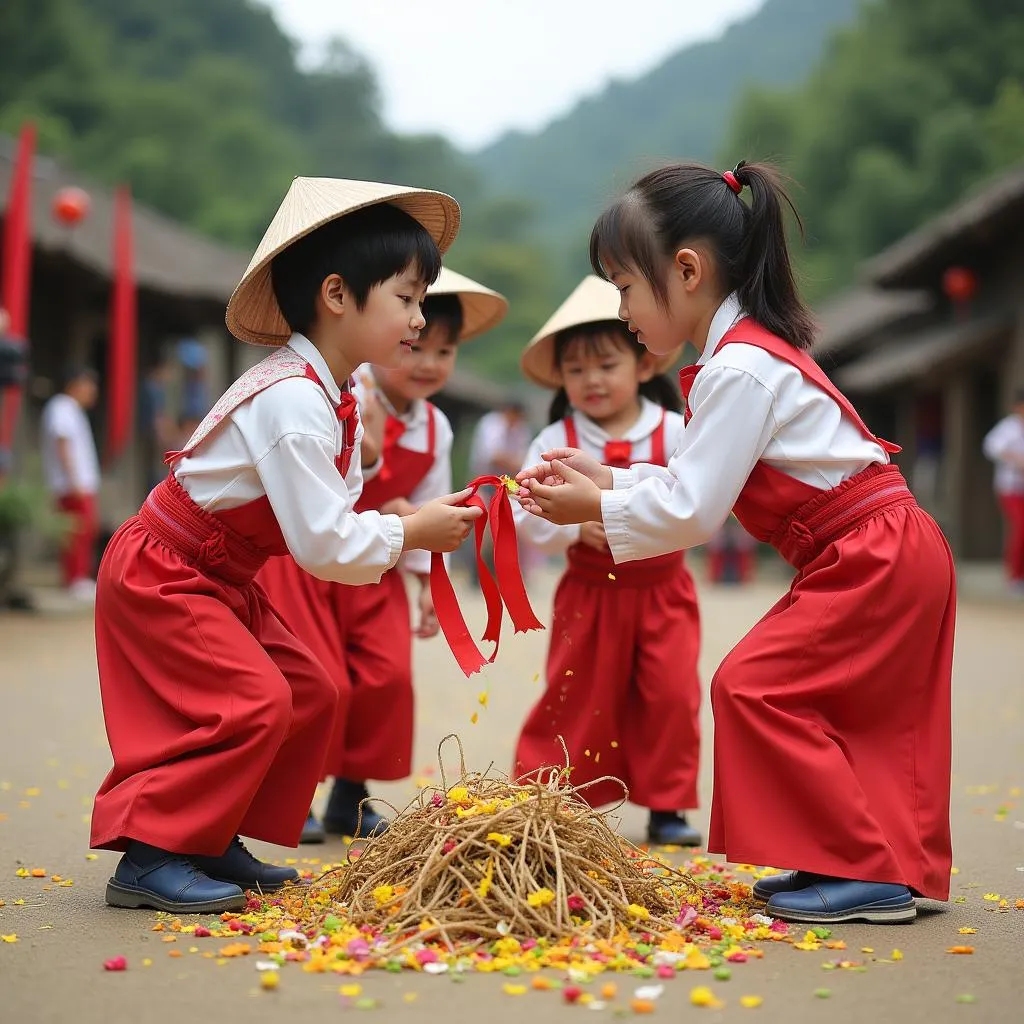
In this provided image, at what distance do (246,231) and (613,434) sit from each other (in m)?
29.6

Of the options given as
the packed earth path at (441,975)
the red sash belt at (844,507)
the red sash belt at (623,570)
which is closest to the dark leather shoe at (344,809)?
the packed earth path at (441,975)

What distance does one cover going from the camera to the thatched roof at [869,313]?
2179 cm

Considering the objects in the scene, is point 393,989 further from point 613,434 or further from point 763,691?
point 613,434

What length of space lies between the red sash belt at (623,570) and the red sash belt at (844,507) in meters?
0.98

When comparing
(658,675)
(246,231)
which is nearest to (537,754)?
(658,675)

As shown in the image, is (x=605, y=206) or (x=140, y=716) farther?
(x=605, y=206)

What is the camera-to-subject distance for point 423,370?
14.2 ft

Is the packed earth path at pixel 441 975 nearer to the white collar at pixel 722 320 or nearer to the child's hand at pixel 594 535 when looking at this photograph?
the child's hand at pixel 594 535

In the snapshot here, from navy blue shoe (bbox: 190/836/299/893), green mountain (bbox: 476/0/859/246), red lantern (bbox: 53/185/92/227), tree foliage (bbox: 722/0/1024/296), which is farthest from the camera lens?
green mountain (bbox: 476/0/859/246)

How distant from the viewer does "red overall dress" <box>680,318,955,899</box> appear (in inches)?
117

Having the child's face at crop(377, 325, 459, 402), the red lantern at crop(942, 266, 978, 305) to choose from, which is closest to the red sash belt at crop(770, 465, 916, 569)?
the child's face at crop(377, 325, 459, 402)

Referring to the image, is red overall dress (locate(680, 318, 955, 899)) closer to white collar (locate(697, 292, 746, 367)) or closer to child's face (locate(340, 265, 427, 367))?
white collar (locate(697, 292, 746, 367))

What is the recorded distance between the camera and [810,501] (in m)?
3.15

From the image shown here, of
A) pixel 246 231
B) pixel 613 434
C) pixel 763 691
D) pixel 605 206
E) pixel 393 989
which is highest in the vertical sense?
pixel 246 231
